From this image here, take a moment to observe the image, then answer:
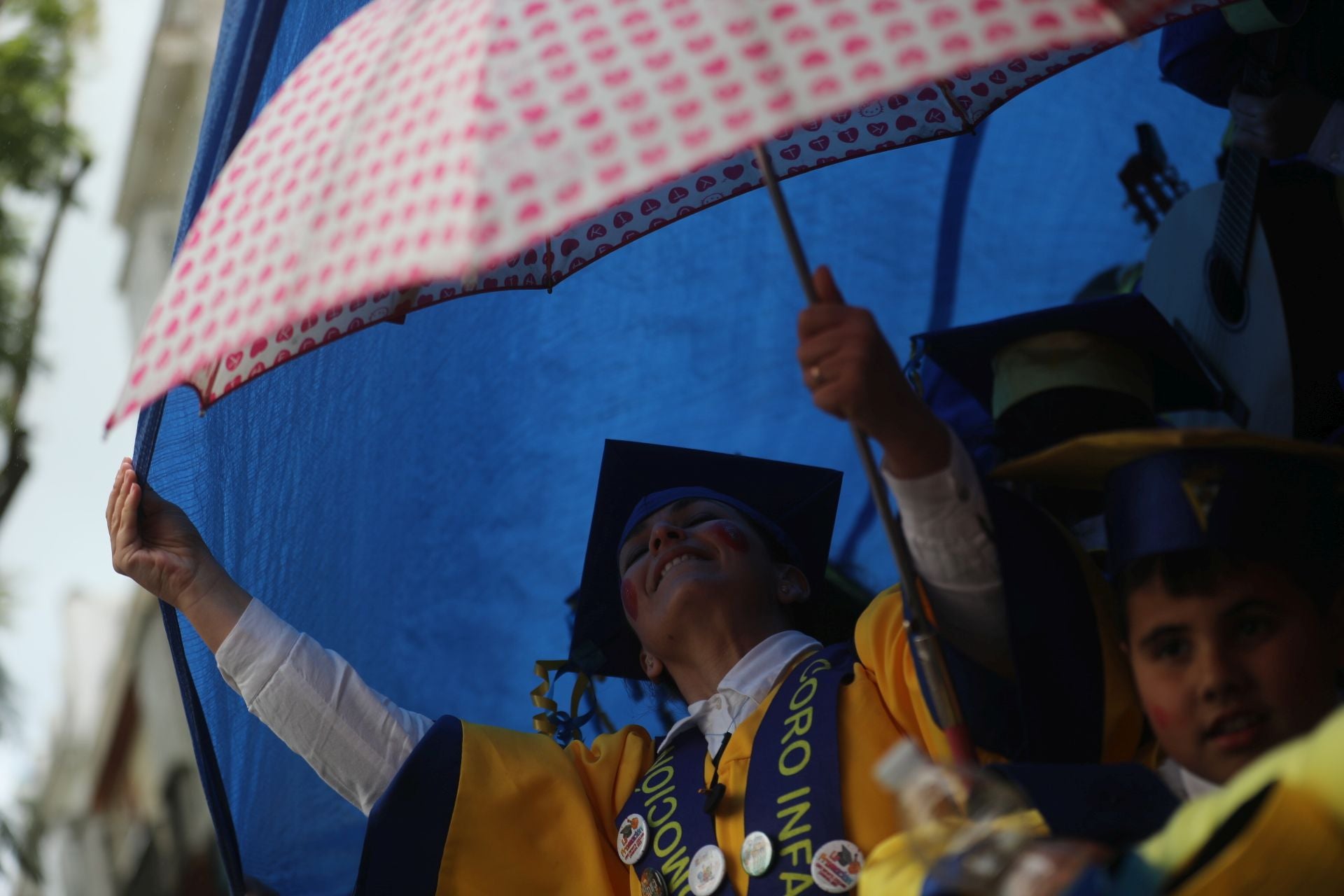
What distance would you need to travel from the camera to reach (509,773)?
2582 millimetres

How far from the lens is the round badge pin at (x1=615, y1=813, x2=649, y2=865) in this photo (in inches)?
95.1

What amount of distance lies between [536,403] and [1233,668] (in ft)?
6.09

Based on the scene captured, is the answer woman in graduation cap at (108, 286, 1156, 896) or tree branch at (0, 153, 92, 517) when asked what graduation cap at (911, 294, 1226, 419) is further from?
tree branch at (0, 153, 92, 517)

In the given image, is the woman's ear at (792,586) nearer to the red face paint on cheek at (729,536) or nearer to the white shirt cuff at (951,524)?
the red face paint on cheek at (729,536)

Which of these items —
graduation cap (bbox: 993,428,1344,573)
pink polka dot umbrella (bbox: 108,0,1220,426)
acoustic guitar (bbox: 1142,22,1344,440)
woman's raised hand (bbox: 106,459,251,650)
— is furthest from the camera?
acoustic guitar (bbox: 1142,22,1344,440)

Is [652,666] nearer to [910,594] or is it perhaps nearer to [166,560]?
[166,560]

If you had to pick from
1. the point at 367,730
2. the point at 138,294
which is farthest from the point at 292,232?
the point at 138,294

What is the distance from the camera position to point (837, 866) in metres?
2.13

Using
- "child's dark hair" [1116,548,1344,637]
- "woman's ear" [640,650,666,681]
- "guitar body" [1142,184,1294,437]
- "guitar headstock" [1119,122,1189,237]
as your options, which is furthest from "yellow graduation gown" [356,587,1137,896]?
"guitar headstock" [1119,122,1189,237]

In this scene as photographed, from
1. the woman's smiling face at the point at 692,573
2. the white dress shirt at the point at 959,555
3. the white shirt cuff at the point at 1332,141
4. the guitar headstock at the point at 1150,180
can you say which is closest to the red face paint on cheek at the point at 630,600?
the woman's smiling face at the point at 692,573

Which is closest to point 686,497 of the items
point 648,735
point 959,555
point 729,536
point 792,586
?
point 729,536

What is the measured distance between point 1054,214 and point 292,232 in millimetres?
2145

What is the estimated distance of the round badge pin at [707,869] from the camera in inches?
88.4

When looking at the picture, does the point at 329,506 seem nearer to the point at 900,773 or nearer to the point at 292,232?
the point at 292,232
